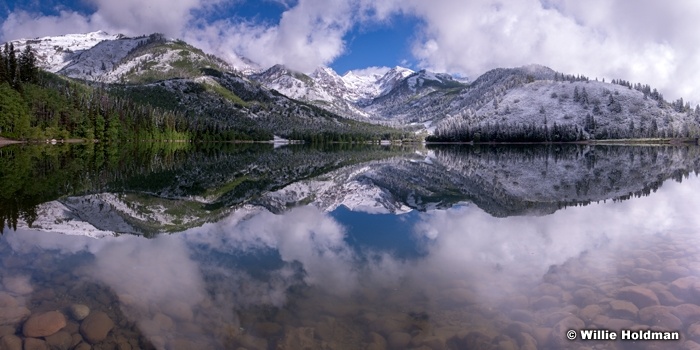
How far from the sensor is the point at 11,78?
10394cm

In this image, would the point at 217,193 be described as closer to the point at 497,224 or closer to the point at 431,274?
the point at 497,224

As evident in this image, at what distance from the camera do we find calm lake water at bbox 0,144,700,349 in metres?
8.80

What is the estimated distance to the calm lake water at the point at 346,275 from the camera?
880cm

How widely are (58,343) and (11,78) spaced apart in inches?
4958

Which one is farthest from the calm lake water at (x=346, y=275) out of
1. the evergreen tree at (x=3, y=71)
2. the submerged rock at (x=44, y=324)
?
the evergreen tree at (x=3, y=71)

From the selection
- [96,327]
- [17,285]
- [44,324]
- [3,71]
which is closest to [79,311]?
[44,324]

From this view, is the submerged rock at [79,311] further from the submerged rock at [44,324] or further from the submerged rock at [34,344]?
the submerged rock at [34,344]

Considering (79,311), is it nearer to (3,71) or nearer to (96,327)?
→ (96,327)

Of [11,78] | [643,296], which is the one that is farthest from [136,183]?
[11,78]

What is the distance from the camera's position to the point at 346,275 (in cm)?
1216

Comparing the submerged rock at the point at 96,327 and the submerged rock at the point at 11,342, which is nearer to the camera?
the submerged rock at the point at 11,342

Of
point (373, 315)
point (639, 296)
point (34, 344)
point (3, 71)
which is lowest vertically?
point (34, 344)

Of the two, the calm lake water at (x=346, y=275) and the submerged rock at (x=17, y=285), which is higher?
the calm lake water at (x=346, y=275)

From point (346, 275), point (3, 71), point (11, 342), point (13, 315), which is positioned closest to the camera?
point (11, 342)
